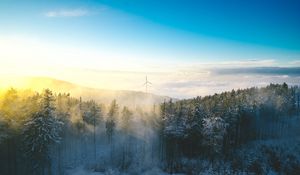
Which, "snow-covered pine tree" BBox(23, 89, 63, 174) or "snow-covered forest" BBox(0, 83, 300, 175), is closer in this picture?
"snow-covered pine tree" BBox(23, 89, 63, 174)

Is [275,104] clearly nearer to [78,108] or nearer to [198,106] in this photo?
[198,106]

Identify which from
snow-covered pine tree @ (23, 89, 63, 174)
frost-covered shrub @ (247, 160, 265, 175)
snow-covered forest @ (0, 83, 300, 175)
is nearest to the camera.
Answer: snow-covered pine tree @ (23, 89, 63, 174)

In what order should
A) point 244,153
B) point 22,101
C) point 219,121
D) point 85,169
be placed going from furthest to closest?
1. point 244,153
2. point 219,121
3. point 85,169
4. point 22,101

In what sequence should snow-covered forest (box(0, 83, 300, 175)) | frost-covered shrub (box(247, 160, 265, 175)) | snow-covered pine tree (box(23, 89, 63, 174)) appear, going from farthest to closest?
frost-covered shrub (box(247, 160, 265, 175)) → snow-covered forest (box(0, 83, 300, 175)) → snow-covered pine tree (box(23, 89, 63, 174))

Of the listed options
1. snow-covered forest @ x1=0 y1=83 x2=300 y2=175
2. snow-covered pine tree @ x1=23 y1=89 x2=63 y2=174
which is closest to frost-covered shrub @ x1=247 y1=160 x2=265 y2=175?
snow-covered forest @ x1=0 y1=83 x2=300 y2=175

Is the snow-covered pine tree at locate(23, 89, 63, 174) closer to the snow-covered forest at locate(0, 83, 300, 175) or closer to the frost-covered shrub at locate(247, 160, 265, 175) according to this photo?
the snow-covered forest at locate(0, 83, 300, 175)

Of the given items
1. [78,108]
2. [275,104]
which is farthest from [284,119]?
[78,108]

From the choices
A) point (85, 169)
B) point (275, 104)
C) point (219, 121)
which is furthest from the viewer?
point (275, 104)

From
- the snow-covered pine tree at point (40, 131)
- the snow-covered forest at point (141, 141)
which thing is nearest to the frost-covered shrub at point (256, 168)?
the snow-covered forest at point (141, 141)

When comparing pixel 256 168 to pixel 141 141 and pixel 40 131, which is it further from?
pixel 40 131
